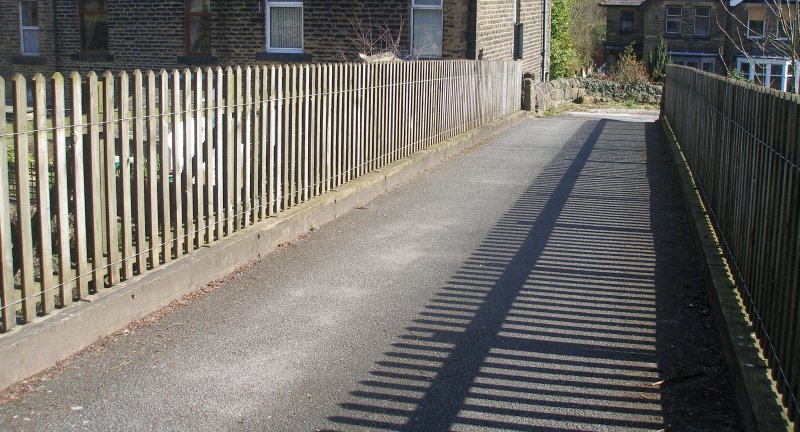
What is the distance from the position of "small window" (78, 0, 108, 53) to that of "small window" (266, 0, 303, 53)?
4.43m

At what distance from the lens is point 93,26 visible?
78.8 feet

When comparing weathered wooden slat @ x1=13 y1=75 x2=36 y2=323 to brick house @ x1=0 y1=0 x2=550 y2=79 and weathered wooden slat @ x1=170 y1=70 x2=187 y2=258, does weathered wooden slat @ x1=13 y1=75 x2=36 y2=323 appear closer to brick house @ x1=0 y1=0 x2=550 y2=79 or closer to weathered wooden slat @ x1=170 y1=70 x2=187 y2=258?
weathered wooden slat @ x1=170 y1=70 x2=187 y2=258

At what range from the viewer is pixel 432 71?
1463 cm

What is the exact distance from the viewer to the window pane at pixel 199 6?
23141 mm

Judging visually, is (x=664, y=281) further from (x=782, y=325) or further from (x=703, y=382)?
(x=782, y=325)

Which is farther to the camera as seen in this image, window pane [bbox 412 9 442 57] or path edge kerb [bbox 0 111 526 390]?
window pane [bbox 412 9 442 57]

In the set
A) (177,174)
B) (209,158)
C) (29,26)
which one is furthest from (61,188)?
(29,26)

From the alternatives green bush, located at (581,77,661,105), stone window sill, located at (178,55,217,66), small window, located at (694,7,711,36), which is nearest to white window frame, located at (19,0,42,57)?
stone window sill, located at (178,55,217,66)

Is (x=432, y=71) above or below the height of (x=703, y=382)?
above

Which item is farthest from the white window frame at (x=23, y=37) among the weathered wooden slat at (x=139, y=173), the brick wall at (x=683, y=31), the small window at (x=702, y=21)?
the small window at (x=702, y=21)

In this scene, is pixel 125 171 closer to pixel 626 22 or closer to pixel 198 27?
pixel 198 27

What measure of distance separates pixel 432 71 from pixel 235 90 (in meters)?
7.04

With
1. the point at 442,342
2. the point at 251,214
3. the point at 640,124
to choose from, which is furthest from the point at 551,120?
the point at 442,342

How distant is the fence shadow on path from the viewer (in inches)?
192
